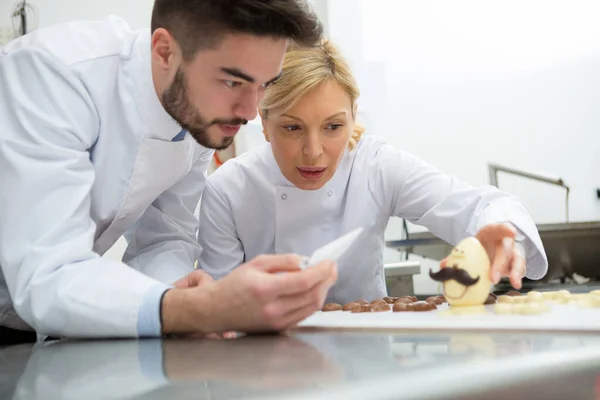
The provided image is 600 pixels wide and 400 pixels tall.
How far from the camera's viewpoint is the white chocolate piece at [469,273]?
3.83 ft

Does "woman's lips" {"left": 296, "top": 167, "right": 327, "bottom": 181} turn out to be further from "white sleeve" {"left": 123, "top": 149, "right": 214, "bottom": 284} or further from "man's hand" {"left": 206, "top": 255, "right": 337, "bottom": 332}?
"man's hand" {"left": 206, "top": 255, "right": 337, "bottom": 332}

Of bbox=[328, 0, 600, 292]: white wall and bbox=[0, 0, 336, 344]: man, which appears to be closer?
bbox=[0, 0, 336, 344]: man

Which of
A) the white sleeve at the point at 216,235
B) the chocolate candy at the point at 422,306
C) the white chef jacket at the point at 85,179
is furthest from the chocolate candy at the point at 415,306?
the white sleeve at the point at 216,235

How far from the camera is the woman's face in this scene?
1.63 m

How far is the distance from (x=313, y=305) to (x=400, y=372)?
1.27 ft

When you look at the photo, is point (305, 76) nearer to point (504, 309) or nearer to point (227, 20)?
point (227, 20)

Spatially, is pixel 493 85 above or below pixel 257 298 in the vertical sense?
above

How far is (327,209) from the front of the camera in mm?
1812

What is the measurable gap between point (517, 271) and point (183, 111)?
712 millimetres

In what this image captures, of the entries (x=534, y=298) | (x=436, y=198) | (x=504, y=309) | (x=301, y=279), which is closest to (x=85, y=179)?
(x=301, y=279)

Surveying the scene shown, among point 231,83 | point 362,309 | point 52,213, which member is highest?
point 231,83

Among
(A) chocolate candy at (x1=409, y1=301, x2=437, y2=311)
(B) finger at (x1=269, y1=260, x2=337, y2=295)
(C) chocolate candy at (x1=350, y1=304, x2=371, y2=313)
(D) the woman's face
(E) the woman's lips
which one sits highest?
(D) the woman's face

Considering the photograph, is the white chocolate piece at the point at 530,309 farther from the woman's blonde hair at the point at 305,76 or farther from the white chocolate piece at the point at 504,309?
the woman's blonde hair at the point at 305,76

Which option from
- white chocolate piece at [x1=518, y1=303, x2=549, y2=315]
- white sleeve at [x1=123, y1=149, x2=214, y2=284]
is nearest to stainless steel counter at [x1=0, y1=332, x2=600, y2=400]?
white chocolate piece at [x1=518, y1=303, x2=549, y2=315]
